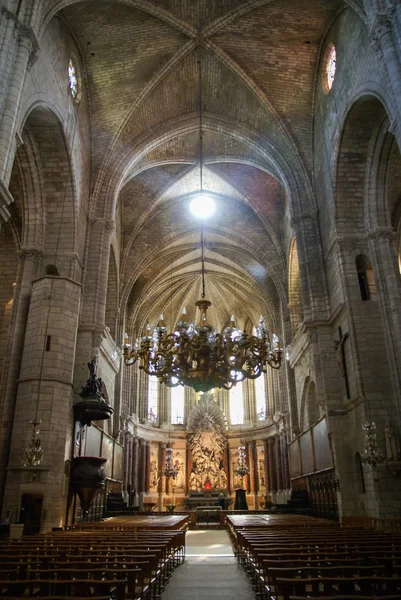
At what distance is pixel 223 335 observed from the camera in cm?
1240

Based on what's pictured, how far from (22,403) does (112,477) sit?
32.8 ft

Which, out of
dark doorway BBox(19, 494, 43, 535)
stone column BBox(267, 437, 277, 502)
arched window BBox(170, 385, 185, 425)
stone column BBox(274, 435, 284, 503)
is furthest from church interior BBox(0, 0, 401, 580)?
arched window BBox(170, 385, 185, 425)

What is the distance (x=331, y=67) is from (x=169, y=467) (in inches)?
954

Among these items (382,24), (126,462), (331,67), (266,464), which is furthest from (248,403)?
(382,24)

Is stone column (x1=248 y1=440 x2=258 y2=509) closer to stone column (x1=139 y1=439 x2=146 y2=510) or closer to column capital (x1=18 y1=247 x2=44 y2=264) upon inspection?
stone column (x1=139 y1=439 x2=146 y2=510)

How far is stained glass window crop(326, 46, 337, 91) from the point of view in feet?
54.0

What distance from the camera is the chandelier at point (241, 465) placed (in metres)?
31.6

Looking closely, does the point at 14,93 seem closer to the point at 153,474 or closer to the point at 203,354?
the point at 203,354

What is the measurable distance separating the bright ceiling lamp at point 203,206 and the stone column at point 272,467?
15001 millimetres

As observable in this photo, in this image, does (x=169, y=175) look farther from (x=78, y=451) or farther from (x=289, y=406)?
(x=78, y=451)

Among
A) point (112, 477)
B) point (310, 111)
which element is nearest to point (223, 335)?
point (310, 111)

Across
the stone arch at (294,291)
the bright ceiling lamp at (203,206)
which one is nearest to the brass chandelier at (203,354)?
the stone arch at (294,291)

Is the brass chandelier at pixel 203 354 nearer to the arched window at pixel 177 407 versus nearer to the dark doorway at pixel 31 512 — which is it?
the dark doorway at pixel 31 512

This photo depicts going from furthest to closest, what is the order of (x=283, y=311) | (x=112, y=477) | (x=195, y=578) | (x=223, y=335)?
(x=283, y=311) < (x=112, y=477) < (x=223, y=335) < (x=195, y=578)
